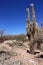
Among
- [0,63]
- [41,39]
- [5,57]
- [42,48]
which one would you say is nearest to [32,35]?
[41,39]

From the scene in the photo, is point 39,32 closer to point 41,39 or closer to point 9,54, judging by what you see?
point 41,39

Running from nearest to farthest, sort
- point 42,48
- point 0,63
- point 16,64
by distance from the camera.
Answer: point 16,64
point 0,63
point 42,48

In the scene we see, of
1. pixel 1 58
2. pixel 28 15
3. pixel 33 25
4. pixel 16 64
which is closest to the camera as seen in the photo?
pixel 16 64

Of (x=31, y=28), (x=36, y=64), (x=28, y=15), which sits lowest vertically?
(x=36, y=64)

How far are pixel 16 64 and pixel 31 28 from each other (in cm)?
751

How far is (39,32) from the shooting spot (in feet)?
55.9

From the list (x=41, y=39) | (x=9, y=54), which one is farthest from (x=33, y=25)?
(x=9, y=54)

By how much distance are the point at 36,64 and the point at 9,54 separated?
117 inches

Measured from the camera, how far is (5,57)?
1327 centimetres

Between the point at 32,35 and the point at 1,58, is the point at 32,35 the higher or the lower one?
the higher one

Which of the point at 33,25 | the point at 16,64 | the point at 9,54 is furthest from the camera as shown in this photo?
the point at 33,25

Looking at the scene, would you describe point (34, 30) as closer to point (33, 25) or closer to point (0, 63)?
point (33, 25)

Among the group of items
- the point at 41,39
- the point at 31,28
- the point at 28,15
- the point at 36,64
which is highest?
the point at 28,15

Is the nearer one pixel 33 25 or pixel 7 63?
pixel 7 63
